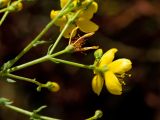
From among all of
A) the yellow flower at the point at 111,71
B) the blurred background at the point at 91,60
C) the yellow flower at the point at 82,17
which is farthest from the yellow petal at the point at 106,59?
the blurred background at the point at 91,60

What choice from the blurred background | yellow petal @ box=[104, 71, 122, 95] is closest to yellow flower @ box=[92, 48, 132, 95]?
yellow petal @ box=[104, 71, 122, 95]

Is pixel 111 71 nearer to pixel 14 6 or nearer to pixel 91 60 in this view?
pixel 14 6

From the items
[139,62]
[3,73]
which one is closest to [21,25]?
[139,62]

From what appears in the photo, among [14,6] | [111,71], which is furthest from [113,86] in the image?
[14,6]

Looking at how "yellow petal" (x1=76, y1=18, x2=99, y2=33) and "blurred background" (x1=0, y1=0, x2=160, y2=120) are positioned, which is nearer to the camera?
"yellow petal" (x1=76, y1=18, x2=99, y2=33)

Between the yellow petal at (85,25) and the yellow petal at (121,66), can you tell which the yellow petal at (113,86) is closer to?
the yellow petal at (121,66)

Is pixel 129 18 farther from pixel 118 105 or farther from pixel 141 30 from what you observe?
pixel 118 105

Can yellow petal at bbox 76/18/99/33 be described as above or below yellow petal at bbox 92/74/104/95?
above

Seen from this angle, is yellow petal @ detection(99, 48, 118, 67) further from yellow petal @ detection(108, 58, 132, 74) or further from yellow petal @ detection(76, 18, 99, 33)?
yellow petal @ detection(76, 18, 99, 33)
